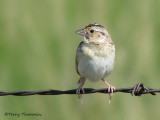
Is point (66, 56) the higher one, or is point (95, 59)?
point (95, 59)

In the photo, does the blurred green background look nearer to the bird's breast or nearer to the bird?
the bird

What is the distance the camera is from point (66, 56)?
831cm

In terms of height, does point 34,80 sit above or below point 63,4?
below

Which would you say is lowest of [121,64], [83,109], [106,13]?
[83,109]

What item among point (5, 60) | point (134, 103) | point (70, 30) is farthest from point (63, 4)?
point (134, 103)

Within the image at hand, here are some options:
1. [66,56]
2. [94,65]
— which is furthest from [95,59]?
[66,56]

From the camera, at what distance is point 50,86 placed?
26.7 feet

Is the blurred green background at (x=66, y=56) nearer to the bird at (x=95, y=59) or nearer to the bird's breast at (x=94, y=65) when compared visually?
the bird at (x=95, y=59)

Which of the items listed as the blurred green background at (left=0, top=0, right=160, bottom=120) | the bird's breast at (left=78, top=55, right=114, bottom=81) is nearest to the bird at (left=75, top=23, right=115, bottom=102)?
the bird's breast at (left=78, top=55, right=114, bottom=81)

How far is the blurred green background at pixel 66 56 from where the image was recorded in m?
8.06

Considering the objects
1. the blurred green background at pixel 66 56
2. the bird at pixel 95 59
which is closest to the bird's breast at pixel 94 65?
the bird at pixel 95 59

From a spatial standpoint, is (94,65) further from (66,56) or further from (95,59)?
(66,56)

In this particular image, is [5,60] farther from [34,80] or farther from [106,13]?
[106,13]

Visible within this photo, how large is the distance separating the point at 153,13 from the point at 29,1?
6.79 ft
